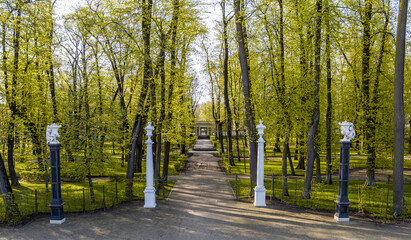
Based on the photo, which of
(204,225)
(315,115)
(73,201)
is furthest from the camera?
(73,201)

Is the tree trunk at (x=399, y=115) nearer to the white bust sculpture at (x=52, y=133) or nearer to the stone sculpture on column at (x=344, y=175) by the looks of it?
the stone sculpture on column at (x=344, y=175)

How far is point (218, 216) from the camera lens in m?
8.53

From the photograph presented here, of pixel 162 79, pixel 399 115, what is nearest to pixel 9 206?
pixel 162 79

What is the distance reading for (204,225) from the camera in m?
7.69

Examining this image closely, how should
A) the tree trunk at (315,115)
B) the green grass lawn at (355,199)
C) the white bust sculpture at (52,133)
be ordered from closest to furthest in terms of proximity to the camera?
1. the white bust sculpture at (52,133)
2. the green grass lawn at (355,199)
3. the tree trunk at (315,115)

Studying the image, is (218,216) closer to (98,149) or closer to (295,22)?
(98,149)

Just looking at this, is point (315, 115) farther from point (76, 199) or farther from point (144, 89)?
point (76, 199)

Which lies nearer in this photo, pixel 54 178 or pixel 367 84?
pixel 54 178

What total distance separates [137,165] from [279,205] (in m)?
11.6

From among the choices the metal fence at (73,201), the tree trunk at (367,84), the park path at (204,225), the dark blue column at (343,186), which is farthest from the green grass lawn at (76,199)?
the tree trunk at (367,84)

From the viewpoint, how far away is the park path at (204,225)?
22.9 feet

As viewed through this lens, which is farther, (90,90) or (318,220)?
(90,90)

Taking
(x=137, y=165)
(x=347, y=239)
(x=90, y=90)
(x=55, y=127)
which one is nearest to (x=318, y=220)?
(x=347, y=239)

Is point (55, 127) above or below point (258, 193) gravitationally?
above
